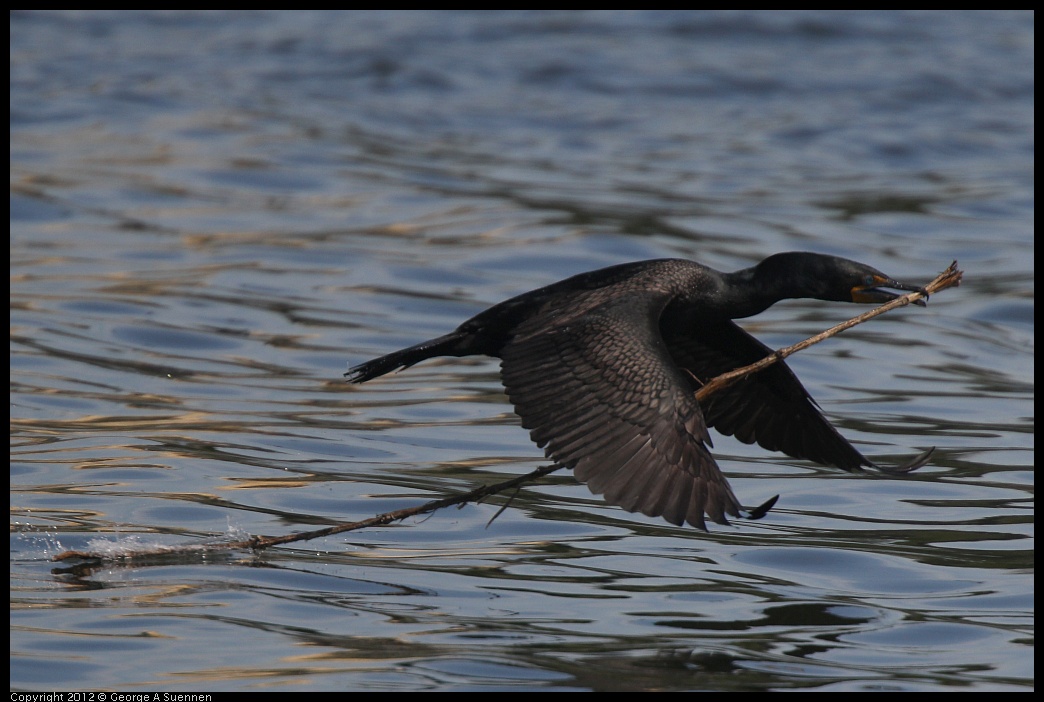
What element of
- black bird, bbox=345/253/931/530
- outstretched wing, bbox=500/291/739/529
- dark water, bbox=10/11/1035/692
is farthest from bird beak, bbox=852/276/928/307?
dark water, bbox=10/11/1035/692

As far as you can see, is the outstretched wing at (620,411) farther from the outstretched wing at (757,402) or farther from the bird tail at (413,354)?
the outstretched wing at (757,402)

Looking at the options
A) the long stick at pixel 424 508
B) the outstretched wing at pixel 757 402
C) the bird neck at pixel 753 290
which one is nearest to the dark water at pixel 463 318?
the long stick at pixel 424 508

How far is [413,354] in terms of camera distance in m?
5.89

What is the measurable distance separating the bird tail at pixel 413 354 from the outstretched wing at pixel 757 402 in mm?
847

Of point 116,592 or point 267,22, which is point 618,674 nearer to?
point 116,592

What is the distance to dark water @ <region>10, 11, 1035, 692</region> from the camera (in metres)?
4.99

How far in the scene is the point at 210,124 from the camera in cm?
1644

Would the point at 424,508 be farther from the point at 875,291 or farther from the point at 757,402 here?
the point at 875,291

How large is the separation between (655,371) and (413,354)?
109 cm

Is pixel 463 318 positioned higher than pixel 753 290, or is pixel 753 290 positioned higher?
pixel 753 290

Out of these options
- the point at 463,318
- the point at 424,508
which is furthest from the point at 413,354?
the point at 463,318

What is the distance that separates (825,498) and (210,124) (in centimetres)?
1114

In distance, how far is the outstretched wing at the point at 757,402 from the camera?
20.0 ft

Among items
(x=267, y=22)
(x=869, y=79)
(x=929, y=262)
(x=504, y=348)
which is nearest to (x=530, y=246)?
(x=929, y=262)
